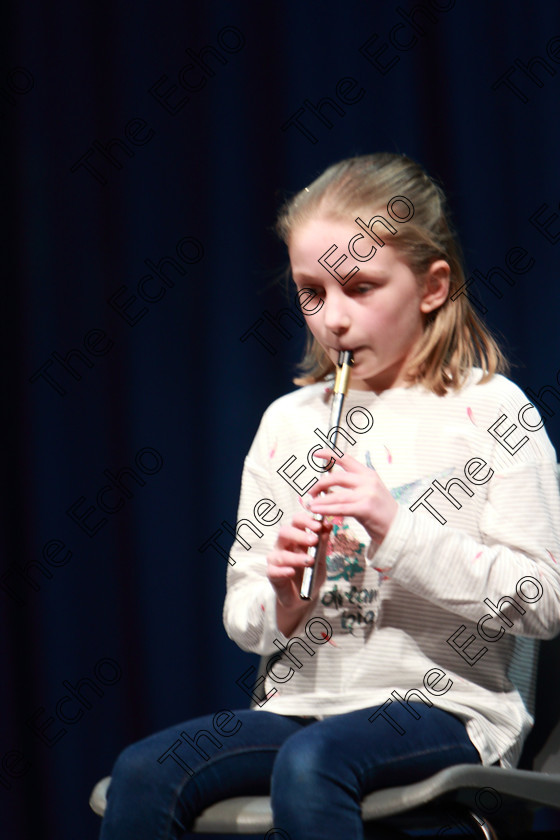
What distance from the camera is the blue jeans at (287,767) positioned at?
862 mm

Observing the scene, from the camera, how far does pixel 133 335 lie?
66.4 inches

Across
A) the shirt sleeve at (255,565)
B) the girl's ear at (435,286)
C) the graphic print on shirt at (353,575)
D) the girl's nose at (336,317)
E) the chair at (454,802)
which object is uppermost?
the girl's nose at (336,317)

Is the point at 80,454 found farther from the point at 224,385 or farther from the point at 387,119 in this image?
the point at 387,119

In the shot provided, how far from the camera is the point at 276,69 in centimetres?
166

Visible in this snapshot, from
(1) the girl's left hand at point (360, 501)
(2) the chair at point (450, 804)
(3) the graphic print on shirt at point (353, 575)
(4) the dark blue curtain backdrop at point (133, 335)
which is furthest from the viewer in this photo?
(4) the dark blue curtain backdrop at point (133, 335)

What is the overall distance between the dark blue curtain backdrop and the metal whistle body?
558mm

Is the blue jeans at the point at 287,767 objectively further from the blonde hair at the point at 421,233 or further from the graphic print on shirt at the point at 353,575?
the blonde hair at the point at 421,233

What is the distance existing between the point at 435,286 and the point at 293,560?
1.33 feet

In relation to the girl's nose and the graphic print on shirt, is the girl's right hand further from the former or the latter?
the girl's nose

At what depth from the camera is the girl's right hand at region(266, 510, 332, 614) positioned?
986mm

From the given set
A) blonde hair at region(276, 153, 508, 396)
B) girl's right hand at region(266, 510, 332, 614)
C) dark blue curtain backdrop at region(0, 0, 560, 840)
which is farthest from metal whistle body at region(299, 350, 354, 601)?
dark blue curtain backdrop at region(0, 0, 560, 840)

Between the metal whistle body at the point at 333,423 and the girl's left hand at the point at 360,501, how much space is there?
0.11ft

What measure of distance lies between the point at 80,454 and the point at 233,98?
698 millimetres

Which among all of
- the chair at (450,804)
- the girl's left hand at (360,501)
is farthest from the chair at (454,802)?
the girl's left hand at (360,501)
